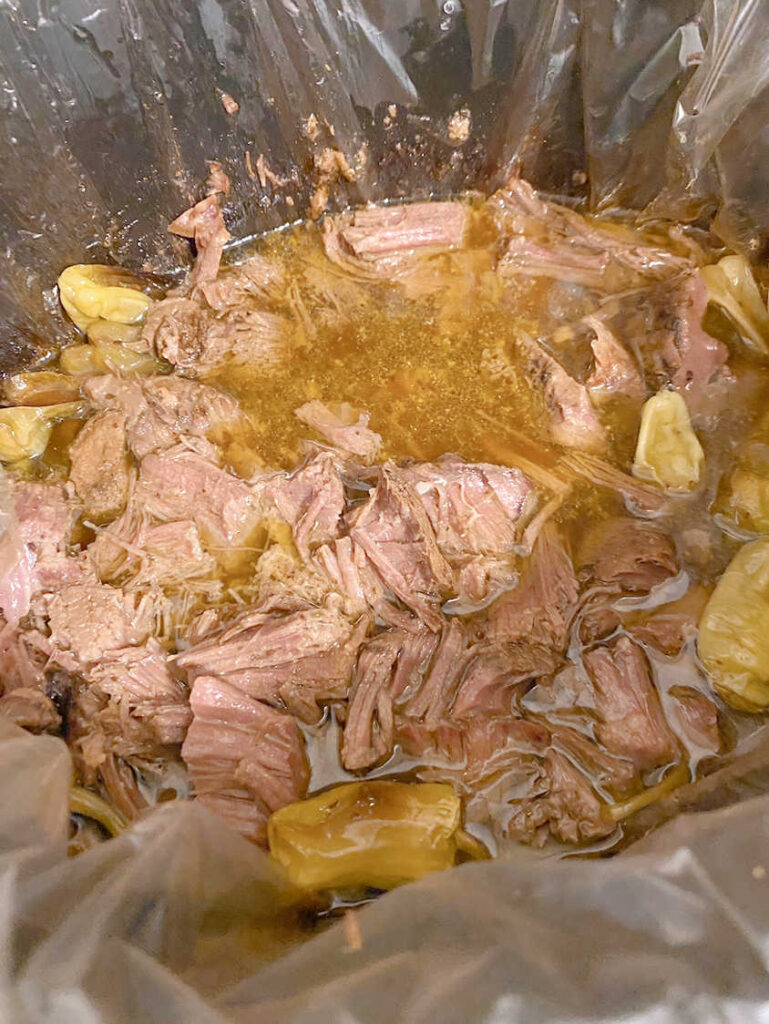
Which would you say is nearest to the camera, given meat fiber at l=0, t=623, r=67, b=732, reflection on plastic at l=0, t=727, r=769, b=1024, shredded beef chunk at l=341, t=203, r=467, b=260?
reflection on plastic at l=0, t=727, r=769, b=1024

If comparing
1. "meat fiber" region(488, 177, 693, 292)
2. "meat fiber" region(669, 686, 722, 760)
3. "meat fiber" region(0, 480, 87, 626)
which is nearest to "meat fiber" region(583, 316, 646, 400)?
"meat fiber" region(488, 177, 693, 292)

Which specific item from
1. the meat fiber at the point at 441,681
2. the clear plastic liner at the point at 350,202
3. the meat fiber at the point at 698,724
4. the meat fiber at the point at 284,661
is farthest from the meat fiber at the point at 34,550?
the meat fiber at the point at 698,724

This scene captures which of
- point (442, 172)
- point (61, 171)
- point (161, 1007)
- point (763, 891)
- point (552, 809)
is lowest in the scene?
point (552, 809)

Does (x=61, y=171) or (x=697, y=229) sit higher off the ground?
(x=61, y=171)

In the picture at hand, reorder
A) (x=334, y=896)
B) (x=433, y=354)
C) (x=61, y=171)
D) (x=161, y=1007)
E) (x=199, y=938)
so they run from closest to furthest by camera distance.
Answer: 1. (x=161, y=1007)
2. (x=199, y=938)
3. (x=334, y=896)
4. (x=61, y=171)
5. (x=433, y=354)

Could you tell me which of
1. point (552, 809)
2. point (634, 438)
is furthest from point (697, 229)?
point (552, 809)

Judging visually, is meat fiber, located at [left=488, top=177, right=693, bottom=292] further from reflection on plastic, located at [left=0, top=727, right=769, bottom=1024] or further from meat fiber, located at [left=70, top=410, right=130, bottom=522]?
reflection on plastic, located at [left=0, top=727, right=769, bottom=1024]

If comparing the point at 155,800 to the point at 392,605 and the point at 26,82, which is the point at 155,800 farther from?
the point at 26,82
